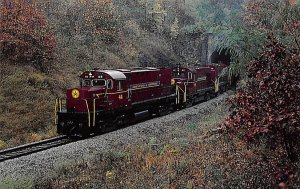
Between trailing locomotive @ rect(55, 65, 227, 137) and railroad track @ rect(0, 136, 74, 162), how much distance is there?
0.58 m

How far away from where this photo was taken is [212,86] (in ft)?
112

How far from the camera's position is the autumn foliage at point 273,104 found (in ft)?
21.1

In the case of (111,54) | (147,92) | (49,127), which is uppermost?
(111,54)

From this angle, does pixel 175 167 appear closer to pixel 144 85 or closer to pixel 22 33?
pixel 144 85

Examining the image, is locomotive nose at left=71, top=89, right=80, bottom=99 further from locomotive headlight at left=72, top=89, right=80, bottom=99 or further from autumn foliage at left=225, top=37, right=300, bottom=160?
autumn foliage at left=225, top=37, right=300, bottom=160

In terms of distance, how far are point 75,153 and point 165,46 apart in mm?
30402

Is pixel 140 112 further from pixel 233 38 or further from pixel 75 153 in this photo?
pixel 233 38

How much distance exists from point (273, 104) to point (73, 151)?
32.1ft

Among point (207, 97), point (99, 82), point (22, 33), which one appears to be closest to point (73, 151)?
point (99, 82)

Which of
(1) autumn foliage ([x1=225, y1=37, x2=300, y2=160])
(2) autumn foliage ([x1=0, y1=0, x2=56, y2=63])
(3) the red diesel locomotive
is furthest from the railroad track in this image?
(1) autumn foliage ([x1=225, y1=37, x2=300, y2=160])

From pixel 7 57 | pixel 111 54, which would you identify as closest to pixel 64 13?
pixel 111 54

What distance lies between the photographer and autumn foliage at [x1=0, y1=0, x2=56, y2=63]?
23.1 meters

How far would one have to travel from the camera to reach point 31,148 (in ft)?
52.4

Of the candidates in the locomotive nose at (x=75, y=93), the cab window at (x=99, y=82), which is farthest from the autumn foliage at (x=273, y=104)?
the cab window at (x=99, y=82)
